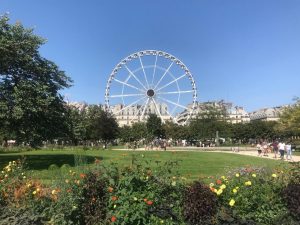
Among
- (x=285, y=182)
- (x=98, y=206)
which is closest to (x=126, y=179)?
(x=98, y=206)

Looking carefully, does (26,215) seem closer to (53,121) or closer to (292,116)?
(53,121)

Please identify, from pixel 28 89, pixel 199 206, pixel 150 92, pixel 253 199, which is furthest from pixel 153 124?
pixel 199 206

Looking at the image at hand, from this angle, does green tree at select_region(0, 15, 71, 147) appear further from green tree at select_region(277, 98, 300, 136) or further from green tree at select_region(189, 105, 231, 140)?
green tree at select_region(189, 105, 231, 140)

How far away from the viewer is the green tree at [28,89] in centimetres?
2523

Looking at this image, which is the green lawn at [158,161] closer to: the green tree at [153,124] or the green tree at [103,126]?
the green tree at [103,126]

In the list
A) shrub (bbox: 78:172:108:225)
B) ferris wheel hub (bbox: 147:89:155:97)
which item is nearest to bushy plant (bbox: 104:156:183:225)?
shrub (bbox: 78:172:108:225)

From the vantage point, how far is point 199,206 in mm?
7066

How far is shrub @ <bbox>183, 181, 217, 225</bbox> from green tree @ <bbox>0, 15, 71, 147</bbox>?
720 inches

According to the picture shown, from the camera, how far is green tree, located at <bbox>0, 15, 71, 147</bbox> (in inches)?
993

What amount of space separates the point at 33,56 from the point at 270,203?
2252cm

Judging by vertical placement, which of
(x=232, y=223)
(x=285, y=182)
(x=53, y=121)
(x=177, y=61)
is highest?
(x=177, y=61)

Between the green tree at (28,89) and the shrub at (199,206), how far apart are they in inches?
720

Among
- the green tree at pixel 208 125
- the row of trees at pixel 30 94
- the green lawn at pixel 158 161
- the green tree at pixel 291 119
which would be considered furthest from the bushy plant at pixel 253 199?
the green tree at pixel 208 125

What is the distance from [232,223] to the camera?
271 inches
